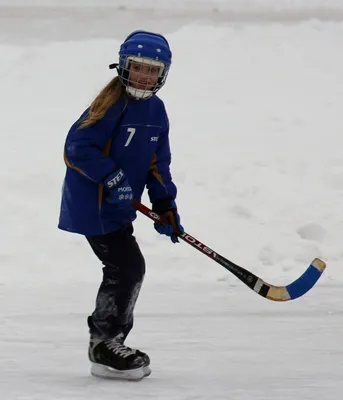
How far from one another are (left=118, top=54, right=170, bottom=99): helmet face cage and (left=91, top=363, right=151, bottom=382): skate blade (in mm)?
998

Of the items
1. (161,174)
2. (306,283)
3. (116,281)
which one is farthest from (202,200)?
(116,281)

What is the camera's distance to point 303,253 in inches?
283

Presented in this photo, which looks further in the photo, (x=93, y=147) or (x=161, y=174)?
(x=161, y=174)

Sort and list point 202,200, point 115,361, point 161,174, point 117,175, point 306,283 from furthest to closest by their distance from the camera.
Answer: point 202,200, point 306,283, point 161,174, point 115,361, point 117,175

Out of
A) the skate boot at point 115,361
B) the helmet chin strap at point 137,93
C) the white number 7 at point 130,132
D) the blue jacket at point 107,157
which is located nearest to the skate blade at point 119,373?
the skate boot at point 115,361

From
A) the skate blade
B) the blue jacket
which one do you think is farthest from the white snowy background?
the blue jacket

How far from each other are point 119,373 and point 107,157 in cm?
80

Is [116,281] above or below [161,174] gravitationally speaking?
below

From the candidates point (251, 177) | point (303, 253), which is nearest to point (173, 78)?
point (251, 177)

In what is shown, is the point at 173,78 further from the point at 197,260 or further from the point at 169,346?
the point at 169,346

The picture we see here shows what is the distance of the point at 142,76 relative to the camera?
4.07 m

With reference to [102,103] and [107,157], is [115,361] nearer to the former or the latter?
[107,157]

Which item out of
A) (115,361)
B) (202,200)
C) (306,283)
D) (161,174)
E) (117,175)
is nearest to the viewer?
(117,175)

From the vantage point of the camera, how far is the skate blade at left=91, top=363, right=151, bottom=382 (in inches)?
163
